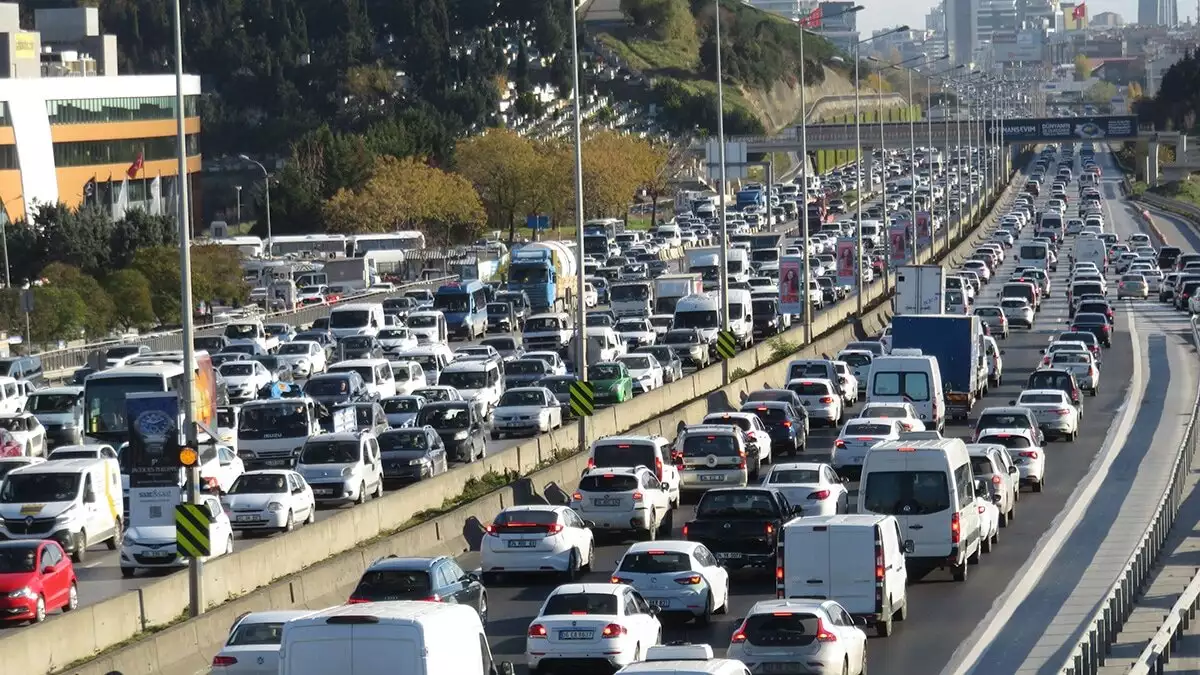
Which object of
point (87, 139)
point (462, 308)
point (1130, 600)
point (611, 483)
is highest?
point (87, 139)

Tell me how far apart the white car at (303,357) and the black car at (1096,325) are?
22495 millimetres

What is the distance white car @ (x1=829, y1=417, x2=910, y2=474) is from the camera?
40.3 metres

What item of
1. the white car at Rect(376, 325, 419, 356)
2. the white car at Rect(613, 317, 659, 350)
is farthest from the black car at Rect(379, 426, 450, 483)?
the white car at Rect(613, 317, 659, 350)

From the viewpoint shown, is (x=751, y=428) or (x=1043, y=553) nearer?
(x=1043, y=553)

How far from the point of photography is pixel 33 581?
27.8 meters

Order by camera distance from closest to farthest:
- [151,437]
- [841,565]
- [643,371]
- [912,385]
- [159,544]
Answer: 1. [841,565]
2. [159,544]
3. [151,437]
4. [912,385]
5. [643,371]

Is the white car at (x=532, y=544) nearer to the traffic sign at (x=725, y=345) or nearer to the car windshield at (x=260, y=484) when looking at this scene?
the car windshield at (x=260, y=484)

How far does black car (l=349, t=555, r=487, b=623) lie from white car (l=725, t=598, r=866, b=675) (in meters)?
3.96

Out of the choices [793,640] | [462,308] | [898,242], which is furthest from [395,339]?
[793,640]

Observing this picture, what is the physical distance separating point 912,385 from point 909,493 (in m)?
16.8

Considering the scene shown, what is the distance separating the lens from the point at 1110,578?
30.4m

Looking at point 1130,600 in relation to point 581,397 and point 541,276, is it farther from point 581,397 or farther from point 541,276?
point 541,276

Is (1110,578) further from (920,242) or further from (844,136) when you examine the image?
(844,136)

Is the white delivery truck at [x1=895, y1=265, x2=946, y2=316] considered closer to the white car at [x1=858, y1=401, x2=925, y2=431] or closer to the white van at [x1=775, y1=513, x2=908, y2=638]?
the white car at [x1=858, y1=401, x2=925, y2=431]
